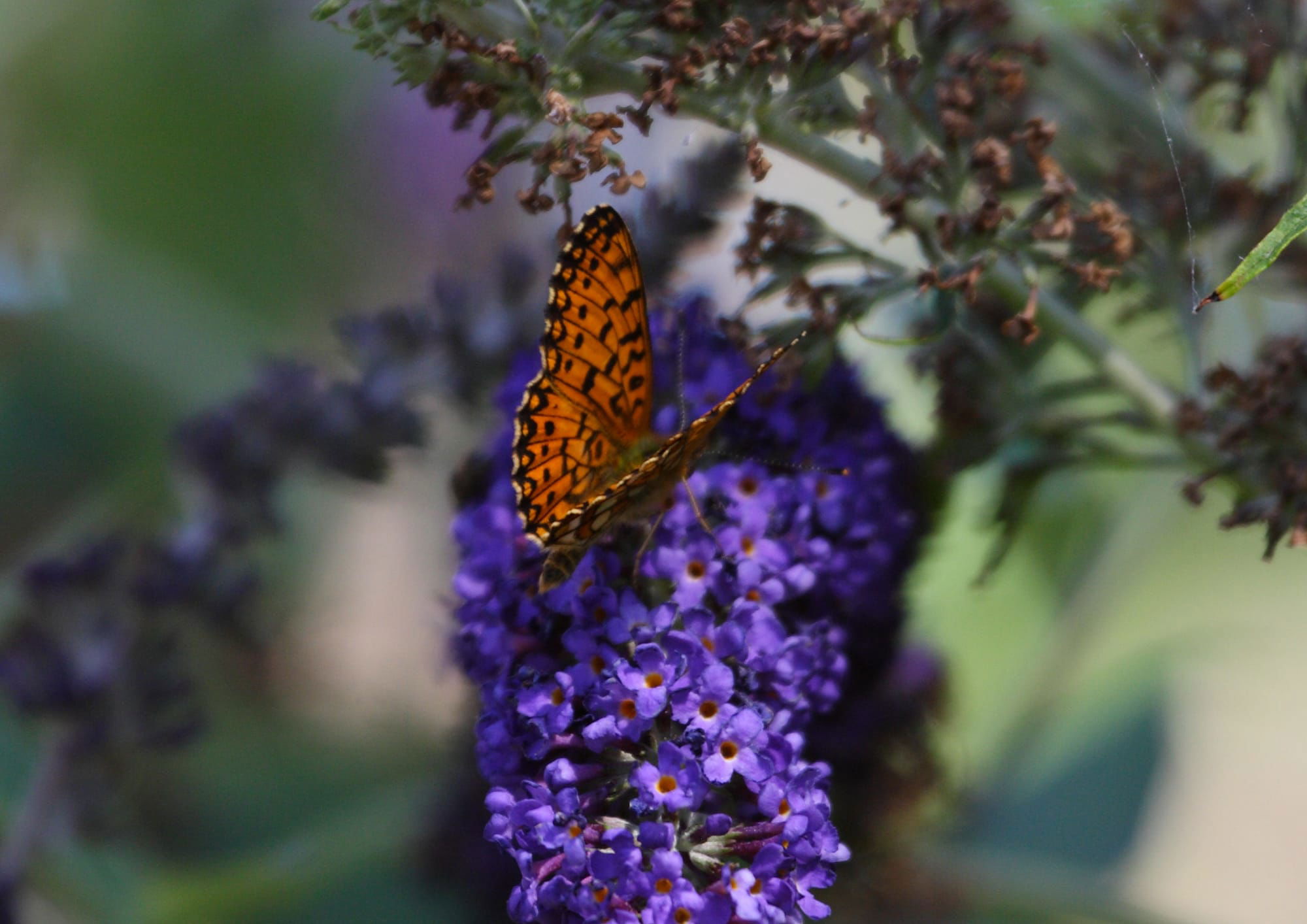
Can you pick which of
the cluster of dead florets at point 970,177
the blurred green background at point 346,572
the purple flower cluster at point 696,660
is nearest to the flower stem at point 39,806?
the blurred green background at point 346,572

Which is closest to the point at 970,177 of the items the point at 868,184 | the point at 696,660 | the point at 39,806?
the point at 868,184

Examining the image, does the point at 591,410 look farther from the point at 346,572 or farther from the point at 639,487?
the point at 346,572

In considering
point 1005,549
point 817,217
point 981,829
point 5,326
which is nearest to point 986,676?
point 981,829

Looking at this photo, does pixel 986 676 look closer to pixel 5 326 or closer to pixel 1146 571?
pixel 1146 571

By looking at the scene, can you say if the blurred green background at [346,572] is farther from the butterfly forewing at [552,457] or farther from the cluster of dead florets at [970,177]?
the butterfly forewing at [552,457]

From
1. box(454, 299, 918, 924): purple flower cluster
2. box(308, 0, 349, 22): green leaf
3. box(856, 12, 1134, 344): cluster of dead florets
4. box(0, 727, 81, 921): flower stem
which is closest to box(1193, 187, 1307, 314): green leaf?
box(856, 12, 1134, 344): cluster of dead florets

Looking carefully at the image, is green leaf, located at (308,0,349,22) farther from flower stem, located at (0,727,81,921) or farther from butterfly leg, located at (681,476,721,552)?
flower stem, located at (0,727,81,921)
